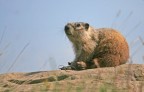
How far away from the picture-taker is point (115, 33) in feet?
35.1

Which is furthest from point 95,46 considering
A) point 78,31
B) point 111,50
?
point 78,31

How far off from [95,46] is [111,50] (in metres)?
0.54

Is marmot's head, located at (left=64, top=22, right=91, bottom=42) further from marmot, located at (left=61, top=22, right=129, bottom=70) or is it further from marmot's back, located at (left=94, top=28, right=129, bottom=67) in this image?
marmot's back, located at (left=94, top=28, right=129, bottom=67)

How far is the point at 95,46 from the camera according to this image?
10.6 m

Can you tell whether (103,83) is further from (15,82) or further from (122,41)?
(122,41)

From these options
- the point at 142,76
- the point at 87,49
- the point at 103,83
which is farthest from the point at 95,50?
the point at 103,83

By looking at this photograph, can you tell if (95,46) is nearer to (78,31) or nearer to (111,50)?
(111,50)

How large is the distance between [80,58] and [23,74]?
1687 millimetres

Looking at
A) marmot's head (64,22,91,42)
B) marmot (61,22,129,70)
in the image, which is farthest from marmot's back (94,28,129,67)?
marmot's head (64,22,91,42)

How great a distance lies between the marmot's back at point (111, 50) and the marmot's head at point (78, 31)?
520 mm

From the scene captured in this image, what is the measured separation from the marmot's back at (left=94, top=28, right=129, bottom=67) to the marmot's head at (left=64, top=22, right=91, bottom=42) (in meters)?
0.52

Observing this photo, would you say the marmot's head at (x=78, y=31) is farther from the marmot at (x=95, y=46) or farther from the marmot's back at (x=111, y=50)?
the marmot's back at (x=111, y=50)

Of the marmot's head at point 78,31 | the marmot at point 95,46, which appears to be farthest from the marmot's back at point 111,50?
the marmot's head at point 78,31

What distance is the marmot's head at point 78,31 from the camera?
1064 centimetres
